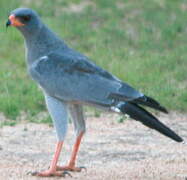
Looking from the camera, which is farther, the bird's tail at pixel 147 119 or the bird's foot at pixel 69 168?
the bird's foot at pixel 69 168

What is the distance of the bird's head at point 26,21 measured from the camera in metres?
7.70

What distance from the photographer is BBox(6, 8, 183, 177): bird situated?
7.54 metres

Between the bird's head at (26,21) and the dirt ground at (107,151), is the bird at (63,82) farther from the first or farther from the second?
the dirt ground at (107,151)

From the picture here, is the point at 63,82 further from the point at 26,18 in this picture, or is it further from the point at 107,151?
the point at 107,151

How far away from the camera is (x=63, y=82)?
303 inches

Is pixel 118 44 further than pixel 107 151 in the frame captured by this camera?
Yes

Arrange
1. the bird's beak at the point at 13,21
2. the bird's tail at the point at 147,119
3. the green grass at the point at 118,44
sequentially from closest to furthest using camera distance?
the bird's tail at the point at 147,119 → the bird's beak at the point at 13,21 → the green grass at the point at 118,44

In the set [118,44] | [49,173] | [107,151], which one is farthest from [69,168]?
[118,44]

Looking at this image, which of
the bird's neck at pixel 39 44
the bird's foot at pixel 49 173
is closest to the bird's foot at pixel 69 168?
the bird's foot at pixel 49 173

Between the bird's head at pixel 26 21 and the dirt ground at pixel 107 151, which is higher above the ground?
the bird's head at pixel 26 21

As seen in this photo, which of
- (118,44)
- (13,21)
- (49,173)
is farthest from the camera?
(118,44)

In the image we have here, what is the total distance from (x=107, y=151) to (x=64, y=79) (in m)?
1.42

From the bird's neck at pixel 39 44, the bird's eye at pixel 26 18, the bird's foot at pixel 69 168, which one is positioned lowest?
the bird's foot at pixel 69 168

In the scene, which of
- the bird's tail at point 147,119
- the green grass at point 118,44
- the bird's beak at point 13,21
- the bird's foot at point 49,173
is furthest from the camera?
the green grass at point 118,44
